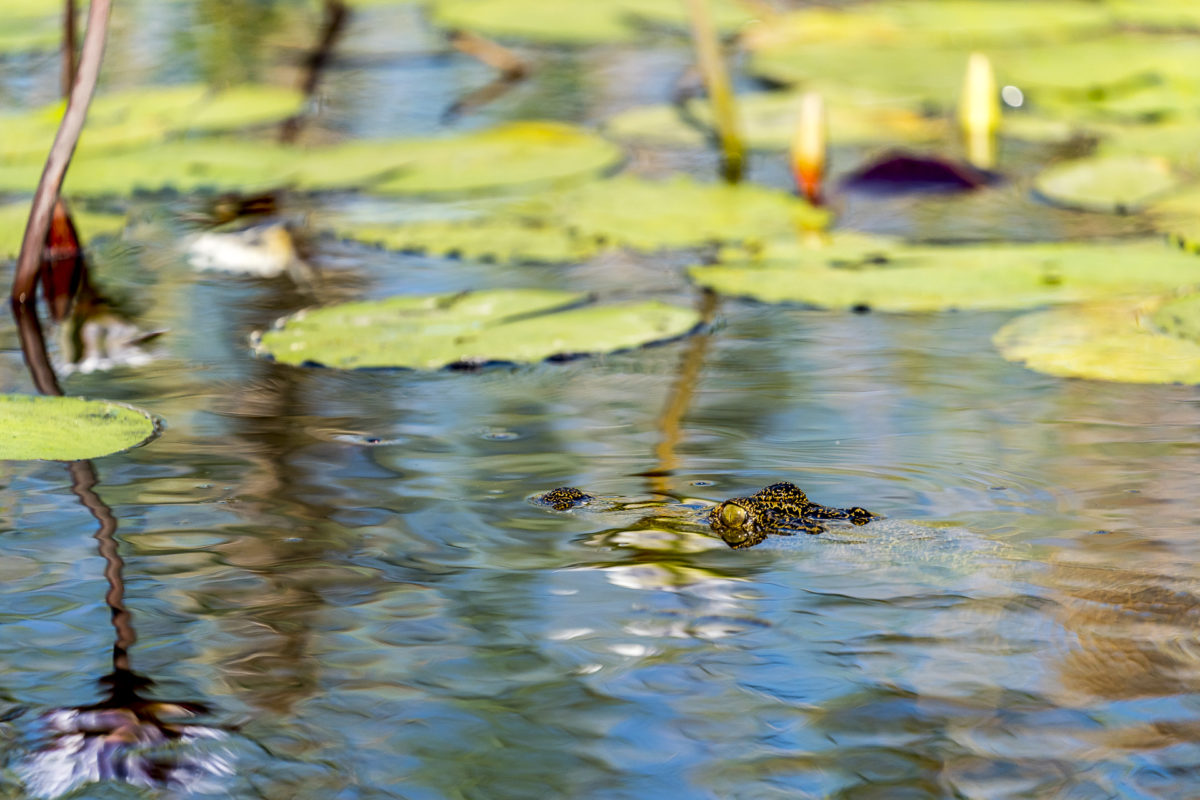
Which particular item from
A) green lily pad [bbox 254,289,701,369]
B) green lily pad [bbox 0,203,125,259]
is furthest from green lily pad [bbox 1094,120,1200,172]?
green lily pad [bbox 0,203,125,259]

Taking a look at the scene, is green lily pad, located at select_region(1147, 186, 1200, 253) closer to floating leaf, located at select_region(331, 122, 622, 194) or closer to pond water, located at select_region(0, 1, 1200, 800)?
pond water, located at select_region(0, 1, 1200, 800)

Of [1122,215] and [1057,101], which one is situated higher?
[1057,101]

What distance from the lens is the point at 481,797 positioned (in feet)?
3.71

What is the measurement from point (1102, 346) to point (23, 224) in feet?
6.94

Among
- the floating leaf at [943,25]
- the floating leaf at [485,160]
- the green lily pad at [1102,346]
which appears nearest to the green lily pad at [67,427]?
the green lily pad at [1102,346]

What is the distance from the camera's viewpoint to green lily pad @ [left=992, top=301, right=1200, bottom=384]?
2.06m


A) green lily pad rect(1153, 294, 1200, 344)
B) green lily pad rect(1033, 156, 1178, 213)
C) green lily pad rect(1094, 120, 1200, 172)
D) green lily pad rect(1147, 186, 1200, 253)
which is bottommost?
green lily pad rect(1153, 294, 1200, 344)

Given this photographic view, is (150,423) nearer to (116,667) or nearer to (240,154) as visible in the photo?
(116,667)

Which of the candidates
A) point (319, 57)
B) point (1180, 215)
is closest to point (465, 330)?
point (1180, 215)

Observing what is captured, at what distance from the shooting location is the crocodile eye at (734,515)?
5.17 ft

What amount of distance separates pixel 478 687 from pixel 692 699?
0.65 feet

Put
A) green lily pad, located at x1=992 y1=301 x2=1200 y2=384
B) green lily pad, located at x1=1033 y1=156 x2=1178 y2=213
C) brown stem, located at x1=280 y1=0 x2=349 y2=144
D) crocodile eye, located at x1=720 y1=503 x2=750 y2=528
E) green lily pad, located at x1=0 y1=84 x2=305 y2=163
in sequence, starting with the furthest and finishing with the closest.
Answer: brown stem, located at x1=280 y1=0 x2=349 y2=144 → green lily pad, located at x1=0 y1=84 x2=305 y2=163 → green lily pad, located at x1=1033 y1=156 x2=1178 y2=213 → green lily pad, located at x1=992 y1=301 x2=1200 y2=384 → crocodile eye, located at x1=720 y1=503 x2=750 y2=528

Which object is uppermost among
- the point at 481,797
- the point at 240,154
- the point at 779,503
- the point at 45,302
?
the point at 240,154

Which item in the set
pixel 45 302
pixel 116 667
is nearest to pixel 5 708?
pixel 116 667
